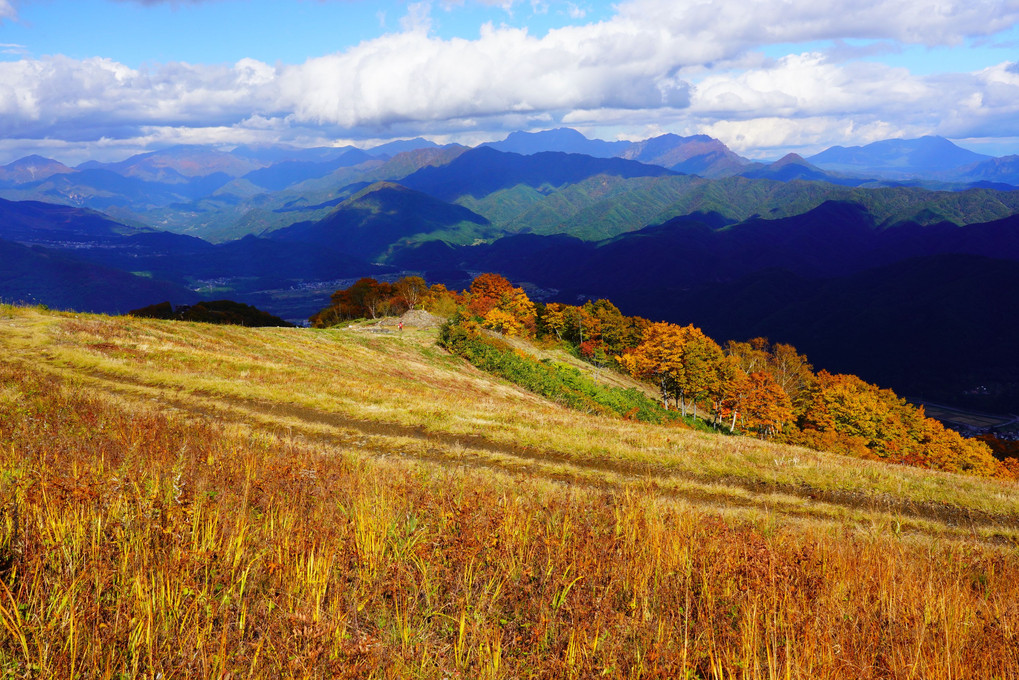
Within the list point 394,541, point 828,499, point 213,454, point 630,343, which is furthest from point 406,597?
point 630,343

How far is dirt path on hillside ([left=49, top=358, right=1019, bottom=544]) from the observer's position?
12.1m

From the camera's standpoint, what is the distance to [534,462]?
1416 centimetres

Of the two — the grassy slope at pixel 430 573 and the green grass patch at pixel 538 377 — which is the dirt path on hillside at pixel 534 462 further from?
the green grass patch at pixel 538 377

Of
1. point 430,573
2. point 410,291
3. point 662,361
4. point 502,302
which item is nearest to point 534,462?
point 430,573

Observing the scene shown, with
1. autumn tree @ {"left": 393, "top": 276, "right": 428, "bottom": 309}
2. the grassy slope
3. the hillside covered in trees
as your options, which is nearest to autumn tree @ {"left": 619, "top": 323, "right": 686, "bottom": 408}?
the hillside covered in trees

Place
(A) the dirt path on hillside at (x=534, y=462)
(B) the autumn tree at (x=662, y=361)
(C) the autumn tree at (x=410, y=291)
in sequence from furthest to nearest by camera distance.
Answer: (C) the autumn tree at (x=410, y=291), (B) the autumn tree at (x=662, y=361), (A) the dirt path on hillside at (x=534, y=462)

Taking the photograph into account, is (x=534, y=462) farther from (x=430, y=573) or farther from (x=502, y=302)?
(x=502, y=302)

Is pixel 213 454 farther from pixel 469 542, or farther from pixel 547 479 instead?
pixel 547 479

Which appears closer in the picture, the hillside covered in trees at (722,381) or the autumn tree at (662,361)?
the hillside covered in trees at (722,381)

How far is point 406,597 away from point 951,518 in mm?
14138

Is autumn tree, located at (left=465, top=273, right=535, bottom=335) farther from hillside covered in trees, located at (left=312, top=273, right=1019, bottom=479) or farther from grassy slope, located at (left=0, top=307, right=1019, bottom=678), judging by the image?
grassy slope, located at (left=0, top=307, right=1019, bottom=678)

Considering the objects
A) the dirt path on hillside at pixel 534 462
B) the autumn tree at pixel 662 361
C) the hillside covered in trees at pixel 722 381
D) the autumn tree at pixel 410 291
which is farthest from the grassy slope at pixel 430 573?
the autumn tree at pixel 410 291

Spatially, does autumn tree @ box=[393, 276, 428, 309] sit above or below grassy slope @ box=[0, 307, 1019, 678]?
below

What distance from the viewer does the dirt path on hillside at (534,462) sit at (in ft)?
39.8
